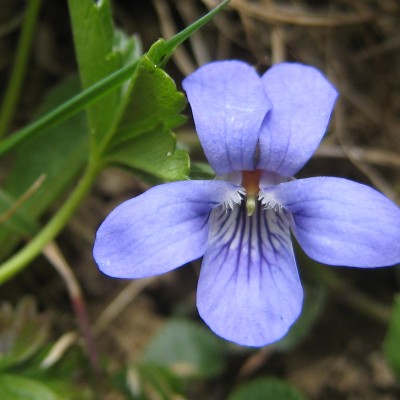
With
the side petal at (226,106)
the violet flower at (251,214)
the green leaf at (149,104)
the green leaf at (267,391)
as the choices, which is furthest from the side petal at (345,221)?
the green leaf at (267,391)

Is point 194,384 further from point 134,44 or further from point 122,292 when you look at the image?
point 134,44

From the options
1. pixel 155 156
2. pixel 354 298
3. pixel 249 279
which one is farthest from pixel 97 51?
pixel 354 298

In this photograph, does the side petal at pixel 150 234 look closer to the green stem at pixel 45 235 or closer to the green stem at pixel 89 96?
the green stem at pixel 89 96

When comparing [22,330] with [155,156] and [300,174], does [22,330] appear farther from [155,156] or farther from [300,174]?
[300,174]

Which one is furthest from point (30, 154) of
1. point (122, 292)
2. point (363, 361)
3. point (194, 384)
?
point (363, 361)

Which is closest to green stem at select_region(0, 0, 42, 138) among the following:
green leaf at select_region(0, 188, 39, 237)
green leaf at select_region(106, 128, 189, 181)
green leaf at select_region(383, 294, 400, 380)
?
green leaf at select_region(0, 188, 39, 237)
